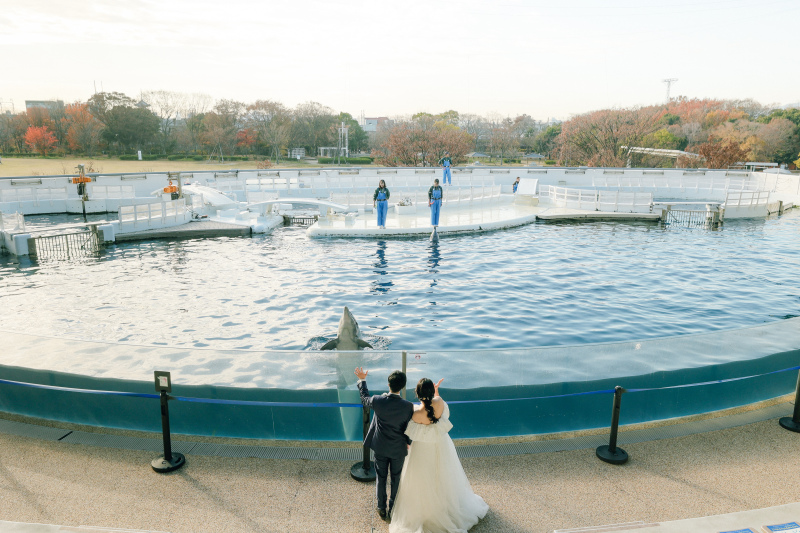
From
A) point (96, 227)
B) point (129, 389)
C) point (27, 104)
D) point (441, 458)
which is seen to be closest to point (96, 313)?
point (129, 389)

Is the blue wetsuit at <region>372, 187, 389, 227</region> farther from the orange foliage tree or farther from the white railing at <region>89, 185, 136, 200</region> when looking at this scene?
the orange foliage tree

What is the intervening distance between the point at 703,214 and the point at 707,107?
66.7 metres

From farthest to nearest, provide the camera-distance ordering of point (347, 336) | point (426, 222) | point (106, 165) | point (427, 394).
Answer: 1. point (106, 165)
2. point (426, 222)
3. point (347, 336)
4. point (427, 394)

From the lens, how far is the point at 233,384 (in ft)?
18.5

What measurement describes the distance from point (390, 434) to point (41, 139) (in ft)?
290

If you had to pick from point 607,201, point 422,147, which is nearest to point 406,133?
point 422,147

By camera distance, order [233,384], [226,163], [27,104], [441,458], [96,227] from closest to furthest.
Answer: [441,458]
[233,384]
[96,227]
[226,163]
[27,104]

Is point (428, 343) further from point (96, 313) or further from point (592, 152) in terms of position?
point (592, 152)

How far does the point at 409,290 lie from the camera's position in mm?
13875

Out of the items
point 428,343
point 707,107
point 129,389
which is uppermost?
point 707,107

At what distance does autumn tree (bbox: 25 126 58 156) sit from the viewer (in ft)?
246

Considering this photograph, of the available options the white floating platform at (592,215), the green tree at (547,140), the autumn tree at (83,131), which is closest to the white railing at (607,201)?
the white floating platform at (592,215)

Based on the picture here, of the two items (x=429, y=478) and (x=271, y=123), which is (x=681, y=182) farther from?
(x=271, y=123)

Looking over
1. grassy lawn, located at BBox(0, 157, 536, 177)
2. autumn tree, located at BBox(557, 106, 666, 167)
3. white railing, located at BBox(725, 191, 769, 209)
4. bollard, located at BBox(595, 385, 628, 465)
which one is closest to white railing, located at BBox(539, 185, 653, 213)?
white railing, located at BBox(725, 191, 769, 209)
